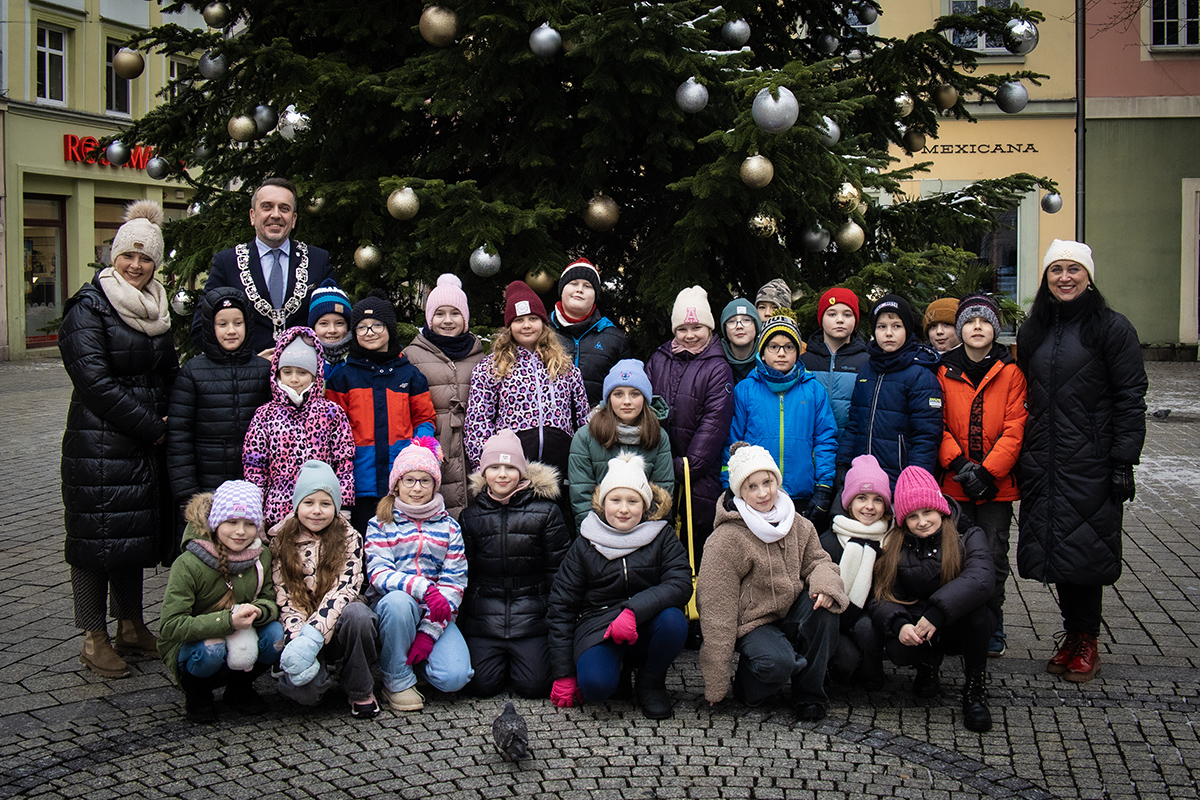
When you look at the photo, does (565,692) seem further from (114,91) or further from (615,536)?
(114,91)

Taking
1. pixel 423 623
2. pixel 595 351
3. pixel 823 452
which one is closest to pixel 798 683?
pixel 823 452

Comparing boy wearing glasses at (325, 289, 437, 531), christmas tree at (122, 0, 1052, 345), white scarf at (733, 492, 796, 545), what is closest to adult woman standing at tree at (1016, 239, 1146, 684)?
white scarf at (733, 492, 796, 545)

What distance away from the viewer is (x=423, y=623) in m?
5.10

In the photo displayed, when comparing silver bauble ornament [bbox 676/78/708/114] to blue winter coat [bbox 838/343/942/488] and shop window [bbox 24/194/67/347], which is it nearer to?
blue winter coat [bbox 838/343/942/488]

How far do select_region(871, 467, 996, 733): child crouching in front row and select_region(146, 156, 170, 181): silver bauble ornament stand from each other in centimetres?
591

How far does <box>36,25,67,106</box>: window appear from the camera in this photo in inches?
984

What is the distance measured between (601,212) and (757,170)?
130cm

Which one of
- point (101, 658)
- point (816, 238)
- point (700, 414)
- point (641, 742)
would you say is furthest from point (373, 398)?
point (816, 238)

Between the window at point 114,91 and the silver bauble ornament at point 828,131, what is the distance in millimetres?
25031

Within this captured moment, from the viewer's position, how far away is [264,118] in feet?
23.0

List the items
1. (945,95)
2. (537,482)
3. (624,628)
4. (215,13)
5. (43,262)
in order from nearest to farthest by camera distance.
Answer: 1. (624,628)
2. (537,482)
3. (215,13)
4. (945,95)
5. (43,262)

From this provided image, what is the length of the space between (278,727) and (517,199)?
3.48 meters

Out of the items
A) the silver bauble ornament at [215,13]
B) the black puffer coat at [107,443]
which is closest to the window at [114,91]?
the silver bauble ornament at [215,13]

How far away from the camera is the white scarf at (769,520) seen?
5.05m
